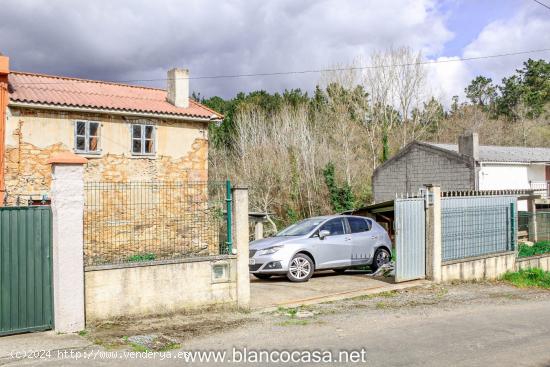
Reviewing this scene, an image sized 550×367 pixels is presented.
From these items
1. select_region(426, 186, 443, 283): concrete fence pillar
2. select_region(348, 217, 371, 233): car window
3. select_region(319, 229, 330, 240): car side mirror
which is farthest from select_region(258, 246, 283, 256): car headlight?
select_region(426, 186, 443, 283): concrete fence pillar

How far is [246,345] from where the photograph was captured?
23.8 feet

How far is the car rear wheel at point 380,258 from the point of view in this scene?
1370cm

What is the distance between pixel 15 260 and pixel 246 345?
3.54 m

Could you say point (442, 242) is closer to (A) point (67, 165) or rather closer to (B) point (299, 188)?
(A) point (67, 165)

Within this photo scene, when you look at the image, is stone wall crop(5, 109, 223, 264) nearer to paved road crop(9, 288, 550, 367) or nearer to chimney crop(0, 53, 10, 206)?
chimney crop(0, 53, 10, 206)

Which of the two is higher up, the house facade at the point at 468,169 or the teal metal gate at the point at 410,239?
the house facade at the point at 468,169

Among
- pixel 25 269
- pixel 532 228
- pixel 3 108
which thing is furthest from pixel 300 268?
pixel 3 108

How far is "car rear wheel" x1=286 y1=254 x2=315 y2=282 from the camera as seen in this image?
1212cm

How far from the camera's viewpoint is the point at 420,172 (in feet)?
108

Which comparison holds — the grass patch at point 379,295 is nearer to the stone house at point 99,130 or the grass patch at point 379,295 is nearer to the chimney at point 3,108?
the stone house at point 99,130

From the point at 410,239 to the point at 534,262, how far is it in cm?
556

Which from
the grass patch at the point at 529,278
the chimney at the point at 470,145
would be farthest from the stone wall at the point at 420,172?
the grass patch at the point at 529,278

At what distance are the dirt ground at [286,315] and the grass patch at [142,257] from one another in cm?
→ 104

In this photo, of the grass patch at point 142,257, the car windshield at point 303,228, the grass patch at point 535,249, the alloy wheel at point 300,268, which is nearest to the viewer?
the grass patch at point 142,257
